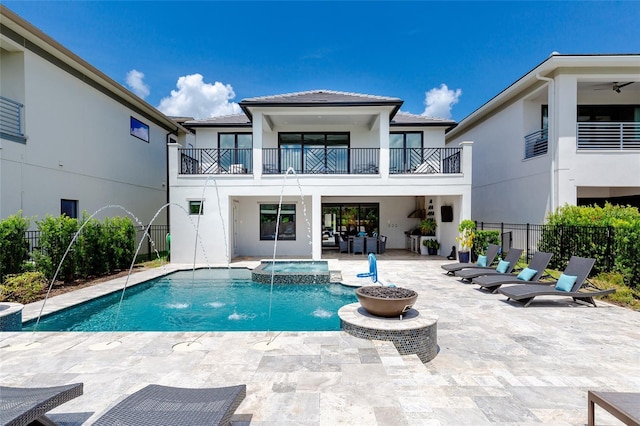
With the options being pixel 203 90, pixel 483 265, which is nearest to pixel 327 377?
pixel 483 265

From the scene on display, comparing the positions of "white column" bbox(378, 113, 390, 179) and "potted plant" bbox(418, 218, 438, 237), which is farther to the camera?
"potted plant" bbox(418, 218, 438, 237)

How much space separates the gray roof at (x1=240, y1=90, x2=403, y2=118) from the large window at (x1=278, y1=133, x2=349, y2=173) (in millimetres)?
2219

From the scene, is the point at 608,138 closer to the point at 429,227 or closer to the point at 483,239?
the point at 483,239

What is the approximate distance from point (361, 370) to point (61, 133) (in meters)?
13.1

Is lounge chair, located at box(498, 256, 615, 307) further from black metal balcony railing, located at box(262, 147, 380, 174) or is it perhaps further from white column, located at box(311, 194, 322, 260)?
black metal balcony railing, located at box(262, 147, 380, 174)

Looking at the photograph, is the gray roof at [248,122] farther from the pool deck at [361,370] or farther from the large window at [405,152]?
the pool deck at [361,370]

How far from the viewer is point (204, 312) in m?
7.37

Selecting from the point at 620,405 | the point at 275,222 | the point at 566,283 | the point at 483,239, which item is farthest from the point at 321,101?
the point at 620,405

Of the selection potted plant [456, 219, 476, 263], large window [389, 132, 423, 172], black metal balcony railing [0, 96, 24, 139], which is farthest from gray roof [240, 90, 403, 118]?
black metal balcony railing [0, 96, 24, 139]

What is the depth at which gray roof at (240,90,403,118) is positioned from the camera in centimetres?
1288

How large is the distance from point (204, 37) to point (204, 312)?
520 inches

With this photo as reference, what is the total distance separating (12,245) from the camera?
8.08 metres

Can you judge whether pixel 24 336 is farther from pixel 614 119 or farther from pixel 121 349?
pixel 614 119

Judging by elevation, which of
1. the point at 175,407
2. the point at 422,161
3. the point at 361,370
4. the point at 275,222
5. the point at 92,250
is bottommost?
the point at 361,370
